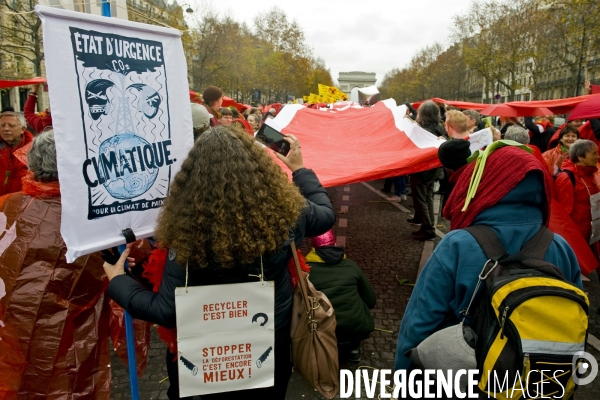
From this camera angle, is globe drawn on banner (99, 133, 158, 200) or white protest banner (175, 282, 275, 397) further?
globe drawn on banner (99, 133, 158, 200)

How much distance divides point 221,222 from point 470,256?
92 centimetres

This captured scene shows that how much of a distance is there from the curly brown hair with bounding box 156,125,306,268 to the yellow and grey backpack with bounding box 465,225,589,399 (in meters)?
0.81

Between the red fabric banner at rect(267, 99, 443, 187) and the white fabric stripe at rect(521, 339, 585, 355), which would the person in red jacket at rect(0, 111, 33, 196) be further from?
the white fabric stripe at rect(521, 339, 585, 355)

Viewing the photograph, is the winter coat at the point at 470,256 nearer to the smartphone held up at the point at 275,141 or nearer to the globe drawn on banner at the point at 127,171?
the smartphone held up at the point at 275,141

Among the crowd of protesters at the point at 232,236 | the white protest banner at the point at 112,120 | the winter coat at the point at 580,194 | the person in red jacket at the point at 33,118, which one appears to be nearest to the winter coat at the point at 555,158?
the winter coat at the point at 580,194

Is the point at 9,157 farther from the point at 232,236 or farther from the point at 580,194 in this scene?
the point at 580,194

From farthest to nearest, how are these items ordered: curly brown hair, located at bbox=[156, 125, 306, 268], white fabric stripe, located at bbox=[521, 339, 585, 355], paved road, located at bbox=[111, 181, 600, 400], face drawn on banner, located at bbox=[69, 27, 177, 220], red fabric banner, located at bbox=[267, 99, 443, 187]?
red fabric banner, located at bbox=[267, 99, 443, 187], paved road, located at bbox=[111, 181, 600, 400], face drawn on banner, located at bbox=[69, 27, 177, 220], curly brown hair, located at bbox=[156, 125, 306, 268], white fabric stripe, located at bbox=[521, 339, 585, 355]

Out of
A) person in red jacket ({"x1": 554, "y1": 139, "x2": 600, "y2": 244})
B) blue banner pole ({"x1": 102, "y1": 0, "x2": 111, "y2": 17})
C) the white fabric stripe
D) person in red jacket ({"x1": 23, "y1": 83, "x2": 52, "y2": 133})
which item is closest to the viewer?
the white fabric stripe

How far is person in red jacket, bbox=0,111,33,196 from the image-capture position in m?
4.58

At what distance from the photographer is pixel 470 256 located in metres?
1.60

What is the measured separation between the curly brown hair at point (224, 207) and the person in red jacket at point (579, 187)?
3565 mm

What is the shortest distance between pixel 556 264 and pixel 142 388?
9.06 feet

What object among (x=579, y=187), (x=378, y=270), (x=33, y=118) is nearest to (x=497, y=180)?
(x=579, y=187)

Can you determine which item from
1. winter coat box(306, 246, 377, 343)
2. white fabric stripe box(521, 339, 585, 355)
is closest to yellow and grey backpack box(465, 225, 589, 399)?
white fabric stripe box(521, 339, 585, 355)
